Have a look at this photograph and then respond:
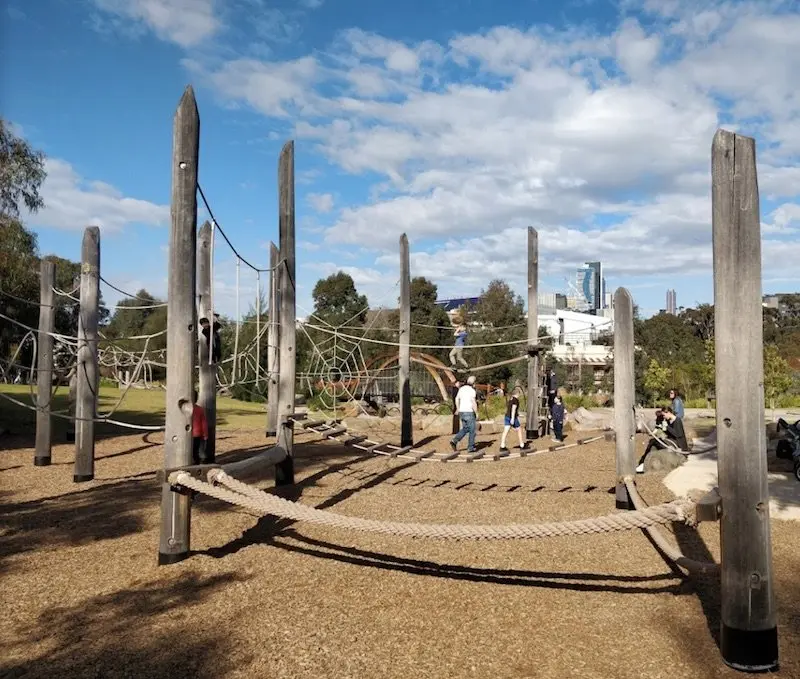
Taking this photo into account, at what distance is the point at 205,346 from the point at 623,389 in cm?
465

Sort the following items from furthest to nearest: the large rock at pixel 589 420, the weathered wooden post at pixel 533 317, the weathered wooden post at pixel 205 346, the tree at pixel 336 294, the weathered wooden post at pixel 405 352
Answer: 1. the tree at pixel 336 294
2. the large rock at pixel 589 420
3. the weathered wooden post at pixel 533 317
4. the weathered wooden post at pixel 405 352
5. the weathered wooden post at pixel 205 346

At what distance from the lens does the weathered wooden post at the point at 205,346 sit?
26.0 ft

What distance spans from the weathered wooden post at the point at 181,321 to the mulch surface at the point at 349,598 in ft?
1.16

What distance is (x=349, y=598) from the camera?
4.56 m

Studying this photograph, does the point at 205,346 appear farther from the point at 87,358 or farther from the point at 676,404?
the point at 676,404

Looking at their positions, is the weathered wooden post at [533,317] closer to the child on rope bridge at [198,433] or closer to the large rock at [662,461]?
the large rock at [662,461]

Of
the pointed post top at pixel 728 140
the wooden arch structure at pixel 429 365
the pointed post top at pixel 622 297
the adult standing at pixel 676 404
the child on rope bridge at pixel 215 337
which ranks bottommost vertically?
the adult standing at pixel 676 404

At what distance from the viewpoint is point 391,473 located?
409 inches

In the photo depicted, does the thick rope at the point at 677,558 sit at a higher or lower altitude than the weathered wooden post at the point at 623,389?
lower

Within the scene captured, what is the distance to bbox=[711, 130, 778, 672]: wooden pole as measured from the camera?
137 inches

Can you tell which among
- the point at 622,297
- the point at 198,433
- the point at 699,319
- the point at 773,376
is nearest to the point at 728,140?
the point at 622,297

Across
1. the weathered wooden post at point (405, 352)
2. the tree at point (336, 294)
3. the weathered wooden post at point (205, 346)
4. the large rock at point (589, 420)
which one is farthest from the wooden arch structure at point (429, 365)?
the tree at point (336, 294)

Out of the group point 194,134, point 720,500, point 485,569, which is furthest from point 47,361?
point 720,500

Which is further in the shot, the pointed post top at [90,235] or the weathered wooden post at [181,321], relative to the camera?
the pointed post top at [90,235]
